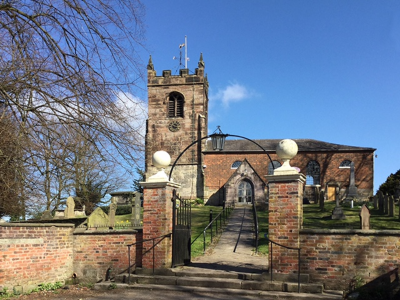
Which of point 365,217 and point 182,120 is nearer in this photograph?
point 365,217

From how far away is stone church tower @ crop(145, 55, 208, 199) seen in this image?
40.5 metres

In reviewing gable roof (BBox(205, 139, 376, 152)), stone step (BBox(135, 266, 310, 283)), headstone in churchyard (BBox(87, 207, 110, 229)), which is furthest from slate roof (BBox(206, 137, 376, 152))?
stone step (BBox(135, 266, 310, 283))

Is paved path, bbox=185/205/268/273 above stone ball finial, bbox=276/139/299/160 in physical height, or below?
below

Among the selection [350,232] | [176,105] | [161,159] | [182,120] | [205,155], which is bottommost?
[350,232]

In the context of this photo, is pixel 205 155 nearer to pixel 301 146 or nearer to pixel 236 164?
pixel 236 164

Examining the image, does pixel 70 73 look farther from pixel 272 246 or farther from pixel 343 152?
pixel 343 152

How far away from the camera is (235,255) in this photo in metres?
13.7

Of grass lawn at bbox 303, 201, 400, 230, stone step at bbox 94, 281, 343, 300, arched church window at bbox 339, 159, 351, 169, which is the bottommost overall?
stone step at bbox 94, 281, 343, 300

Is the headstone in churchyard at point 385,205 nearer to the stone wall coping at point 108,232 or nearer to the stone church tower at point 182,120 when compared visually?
the stone wall coping at point 108,232

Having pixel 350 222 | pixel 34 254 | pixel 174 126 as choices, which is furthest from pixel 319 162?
pixel 34 254

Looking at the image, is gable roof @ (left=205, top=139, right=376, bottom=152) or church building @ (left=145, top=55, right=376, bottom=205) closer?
church building @ (left=145, top=55, right=376, bottom=205)

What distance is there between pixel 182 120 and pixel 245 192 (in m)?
9.46

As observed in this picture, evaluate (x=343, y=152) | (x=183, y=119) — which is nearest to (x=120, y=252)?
(x=183, y=119)

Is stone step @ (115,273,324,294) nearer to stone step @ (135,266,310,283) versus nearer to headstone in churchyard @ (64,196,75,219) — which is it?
stone step @ (135,266,310,283)
